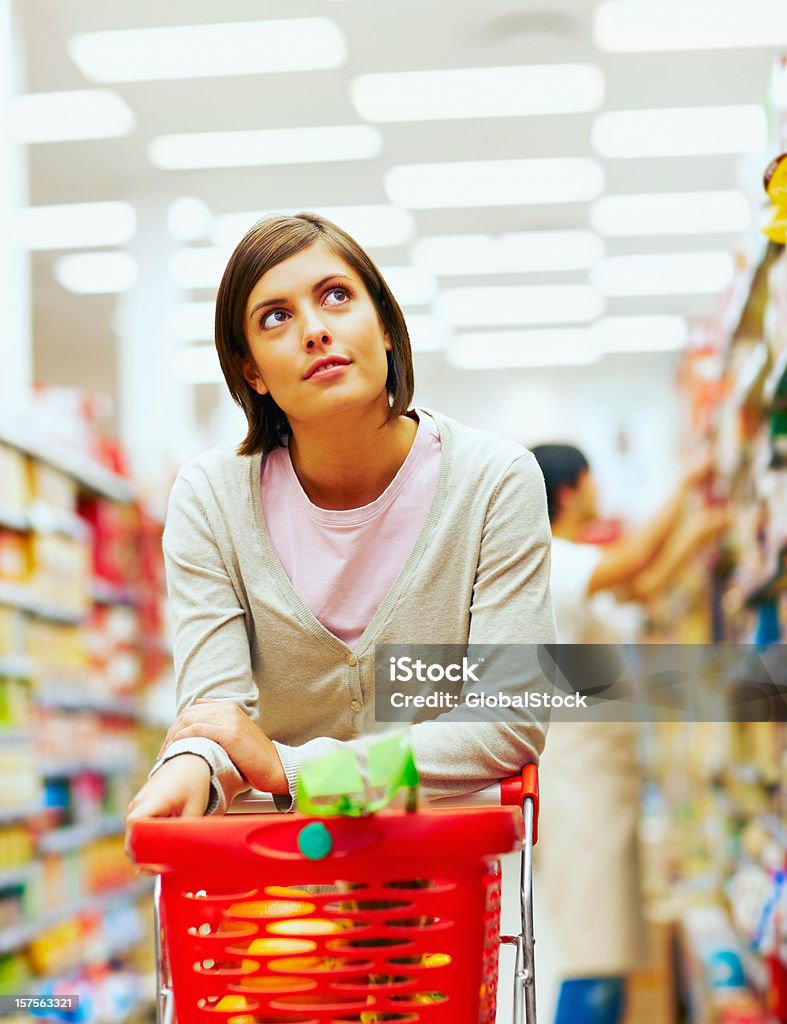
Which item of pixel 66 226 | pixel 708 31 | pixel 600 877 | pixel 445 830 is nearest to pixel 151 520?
pixel 66 226

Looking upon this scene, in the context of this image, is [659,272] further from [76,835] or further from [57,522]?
[76,835]

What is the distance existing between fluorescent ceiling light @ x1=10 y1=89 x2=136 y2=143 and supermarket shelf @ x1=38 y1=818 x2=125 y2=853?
1.86m

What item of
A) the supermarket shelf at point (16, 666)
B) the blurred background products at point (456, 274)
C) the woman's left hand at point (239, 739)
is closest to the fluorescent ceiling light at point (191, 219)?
the blurred background products at point (456, 274)

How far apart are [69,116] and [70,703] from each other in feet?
5.59

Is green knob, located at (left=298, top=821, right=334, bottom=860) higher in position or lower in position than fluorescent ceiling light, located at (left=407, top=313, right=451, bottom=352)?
lower

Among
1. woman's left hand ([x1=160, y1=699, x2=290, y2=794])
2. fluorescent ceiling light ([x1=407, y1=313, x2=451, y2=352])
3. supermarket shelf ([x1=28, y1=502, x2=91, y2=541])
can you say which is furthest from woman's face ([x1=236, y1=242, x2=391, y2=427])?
supermarket shelf ([x1=28, y1=502, x2=91, y2=541])

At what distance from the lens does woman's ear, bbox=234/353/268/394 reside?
1373 mm

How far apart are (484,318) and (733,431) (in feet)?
3.59

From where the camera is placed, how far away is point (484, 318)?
8.43 ft

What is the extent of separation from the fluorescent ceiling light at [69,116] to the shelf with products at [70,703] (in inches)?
29.9

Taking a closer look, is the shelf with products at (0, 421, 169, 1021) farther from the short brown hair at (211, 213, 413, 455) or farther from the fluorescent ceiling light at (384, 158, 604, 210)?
the short brown hair at (211, 213, 413, 455)

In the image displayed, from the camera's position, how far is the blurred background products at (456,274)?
2.45 metres

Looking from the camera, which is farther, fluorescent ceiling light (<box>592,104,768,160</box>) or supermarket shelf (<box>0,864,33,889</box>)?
supermarket shelf (<box>0,864,33,889</box>)

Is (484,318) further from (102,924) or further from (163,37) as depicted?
(102,924)
